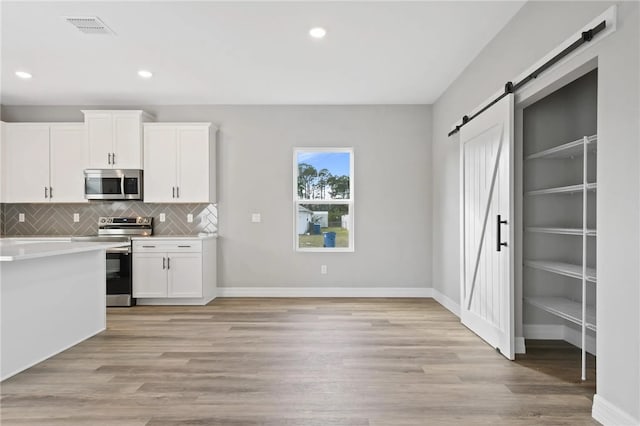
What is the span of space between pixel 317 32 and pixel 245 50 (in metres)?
0.81

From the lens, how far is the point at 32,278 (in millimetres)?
3068

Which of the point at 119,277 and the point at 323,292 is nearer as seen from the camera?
the point at 119,277

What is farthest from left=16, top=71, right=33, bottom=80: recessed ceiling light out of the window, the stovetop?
the window

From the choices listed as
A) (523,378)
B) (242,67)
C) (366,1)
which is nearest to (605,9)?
(366,1)

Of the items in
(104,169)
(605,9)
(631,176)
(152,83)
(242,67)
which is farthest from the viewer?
(104,169)

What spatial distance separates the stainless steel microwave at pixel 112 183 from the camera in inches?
206

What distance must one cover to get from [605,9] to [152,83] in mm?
4472

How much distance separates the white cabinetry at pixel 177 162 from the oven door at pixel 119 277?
82 centimetres

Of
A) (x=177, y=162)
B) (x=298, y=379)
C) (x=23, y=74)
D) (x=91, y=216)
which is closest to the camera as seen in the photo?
(x=298, y=379)

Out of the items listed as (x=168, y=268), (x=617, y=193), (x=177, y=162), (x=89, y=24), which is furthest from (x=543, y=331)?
(x=89, y=24)

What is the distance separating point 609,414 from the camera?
2.05m

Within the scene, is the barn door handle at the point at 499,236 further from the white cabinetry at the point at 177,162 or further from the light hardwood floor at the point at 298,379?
the white cabinetry at the point at 177,162

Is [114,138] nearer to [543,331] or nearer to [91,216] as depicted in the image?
[91,216]

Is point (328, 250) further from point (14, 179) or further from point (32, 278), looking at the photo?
point (14, 179)
